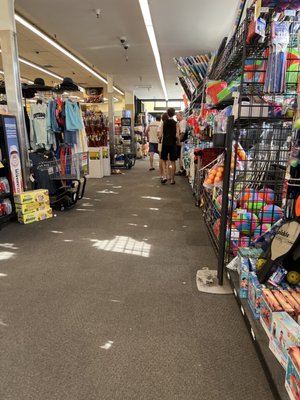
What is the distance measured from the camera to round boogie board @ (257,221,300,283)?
5.79 feet

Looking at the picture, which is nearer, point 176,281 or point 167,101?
point 176,281

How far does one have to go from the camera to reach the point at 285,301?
5.53ft

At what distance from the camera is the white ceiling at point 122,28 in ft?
16.6

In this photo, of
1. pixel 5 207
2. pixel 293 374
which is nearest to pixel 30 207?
pixel 5 207

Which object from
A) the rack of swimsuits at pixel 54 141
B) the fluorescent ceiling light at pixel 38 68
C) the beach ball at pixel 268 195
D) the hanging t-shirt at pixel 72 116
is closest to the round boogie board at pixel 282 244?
the beach ball at pixel 268 195

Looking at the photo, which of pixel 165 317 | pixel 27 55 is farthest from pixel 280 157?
pixel 27 55

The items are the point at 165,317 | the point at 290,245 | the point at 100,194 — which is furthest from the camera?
the point at 100,194

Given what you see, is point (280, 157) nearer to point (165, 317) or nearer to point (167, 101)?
point (165, 317)

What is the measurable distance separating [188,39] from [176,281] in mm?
6177

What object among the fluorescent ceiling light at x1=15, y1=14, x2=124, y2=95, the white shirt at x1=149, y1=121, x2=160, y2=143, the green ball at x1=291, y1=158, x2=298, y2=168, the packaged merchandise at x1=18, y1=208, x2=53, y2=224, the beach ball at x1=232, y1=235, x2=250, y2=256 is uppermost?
the fluorescent ceiling light at x1=15, y1=14, x2=124, y2=95

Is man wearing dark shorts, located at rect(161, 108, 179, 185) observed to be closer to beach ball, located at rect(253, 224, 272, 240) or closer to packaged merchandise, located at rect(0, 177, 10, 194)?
packaged merchandise, located at rect(0, 177, 10, 194)

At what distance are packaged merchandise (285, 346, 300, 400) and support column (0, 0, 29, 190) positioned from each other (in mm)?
4293

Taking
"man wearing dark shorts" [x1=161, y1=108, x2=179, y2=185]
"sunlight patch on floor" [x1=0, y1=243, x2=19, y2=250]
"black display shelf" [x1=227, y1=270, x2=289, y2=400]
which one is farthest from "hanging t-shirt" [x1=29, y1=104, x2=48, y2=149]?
"black display shelf" [x1=227, y1=270, x2=289, y2=400]

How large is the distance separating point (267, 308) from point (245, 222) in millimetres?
1000
